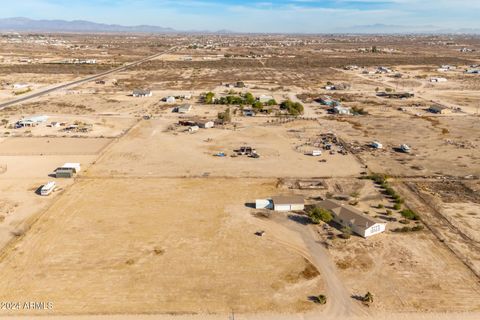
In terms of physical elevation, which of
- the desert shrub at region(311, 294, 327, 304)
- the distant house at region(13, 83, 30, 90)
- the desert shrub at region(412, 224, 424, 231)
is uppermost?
the distant house at region(13, 83, 30, 90)

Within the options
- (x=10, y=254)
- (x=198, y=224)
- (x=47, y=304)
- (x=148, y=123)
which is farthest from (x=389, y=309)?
(x=148, y=123)

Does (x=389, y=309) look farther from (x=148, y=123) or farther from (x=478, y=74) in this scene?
(x=478, y=74)

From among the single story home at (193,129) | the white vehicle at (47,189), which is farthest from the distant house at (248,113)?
the white vehicle at (47,189)

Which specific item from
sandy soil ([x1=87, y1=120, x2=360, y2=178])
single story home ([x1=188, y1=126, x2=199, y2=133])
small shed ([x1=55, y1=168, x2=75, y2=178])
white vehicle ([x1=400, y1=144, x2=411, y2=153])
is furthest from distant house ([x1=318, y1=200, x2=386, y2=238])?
single story home ([x1=188, y1=126, x2=199, y2=133])

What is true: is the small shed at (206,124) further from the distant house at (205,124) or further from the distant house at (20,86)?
the distant house at (20,86)

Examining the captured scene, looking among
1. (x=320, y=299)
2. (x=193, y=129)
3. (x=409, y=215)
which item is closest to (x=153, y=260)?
(x=320, y=299)

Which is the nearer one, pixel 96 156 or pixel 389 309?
pixel 389 309

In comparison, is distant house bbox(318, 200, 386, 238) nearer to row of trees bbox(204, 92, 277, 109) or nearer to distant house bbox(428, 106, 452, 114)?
row of trees bbox(204, 92, 277, 109)
